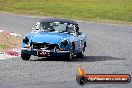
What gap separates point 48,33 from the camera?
1992 cm

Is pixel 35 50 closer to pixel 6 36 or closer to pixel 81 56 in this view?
pixel 81 56

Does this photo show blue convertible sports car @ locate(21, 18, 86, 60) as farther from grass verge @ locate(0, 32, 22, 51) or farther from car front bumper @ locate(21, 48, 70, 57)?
grass verge @ locate(0, 32, 22, 51)

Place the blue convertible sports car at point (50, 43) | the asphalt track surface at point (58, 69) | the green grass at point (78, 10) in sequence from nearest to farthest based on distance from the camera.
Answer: the asphalt track surface at point (58, 69) → the blue convertible sports car at point (50, 43) → the green grass at point (78, 10)

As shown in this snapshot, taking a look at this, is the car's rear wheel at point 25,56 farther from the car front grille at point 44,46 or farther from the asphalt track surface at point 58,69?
the car front grille at point 44,46

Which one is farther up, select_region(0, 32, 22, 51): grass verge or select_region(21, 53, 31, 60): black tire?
select_region(21, 53, 31, 60): black tire

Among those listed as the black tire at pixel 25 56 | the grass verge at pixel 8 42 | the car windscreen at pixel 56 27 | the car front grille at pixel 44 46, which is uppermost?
the car windscreen at pixel 56 27

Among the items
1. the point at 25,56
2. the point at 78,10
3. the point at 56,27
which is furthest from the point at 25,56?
the point at 78,10

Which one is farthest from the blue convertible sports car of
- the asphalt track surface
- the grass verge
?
the grass verge

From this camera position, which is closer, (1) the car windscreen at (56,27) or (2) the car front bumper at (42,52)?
(2) the car front bumper at (42,52)

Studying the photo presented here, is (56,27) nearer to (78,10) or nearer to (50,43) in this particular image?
(50,43)

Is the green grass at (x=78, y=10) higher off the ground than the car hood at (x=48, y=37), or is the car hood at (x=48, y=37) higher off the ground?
the car hood at (x=48, y=37)

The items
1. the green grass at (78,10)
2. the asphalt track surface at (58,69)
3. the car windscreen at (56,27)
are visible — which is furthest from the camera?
the green grass at (78,10)

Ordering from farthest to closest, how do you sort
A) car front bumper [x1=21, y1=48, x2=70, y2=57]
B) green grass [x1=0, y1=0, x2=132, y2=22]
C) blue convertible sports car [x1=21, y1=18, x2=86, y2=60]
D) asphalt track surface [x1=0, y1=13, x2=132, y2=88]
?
green grass [x1=0, y1=0, x2=132, y2=22], blue convertible sports car [x1=21, y1=18, x2=86, y2=60], car front bumper [x1=21, y1=48, x2=70, y2=57], asphalt track surface [x1=0, y1=13, x2=132, y2=88]

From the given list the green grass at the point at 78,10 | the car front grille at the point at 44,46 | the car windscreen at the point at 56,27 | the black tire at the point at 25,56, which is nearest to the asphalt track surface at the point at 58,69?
the black tire at the point at 25,56
